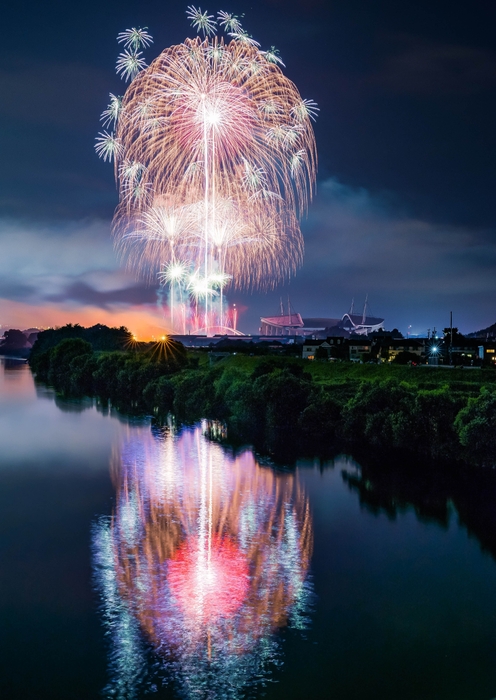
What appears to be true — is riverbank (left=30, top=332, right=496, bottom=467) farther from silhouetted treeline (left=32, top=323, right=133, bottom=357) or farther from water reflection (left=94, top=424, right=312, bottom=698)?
silhouetted treeline (left=32, top=323, right=133, bottom=357)

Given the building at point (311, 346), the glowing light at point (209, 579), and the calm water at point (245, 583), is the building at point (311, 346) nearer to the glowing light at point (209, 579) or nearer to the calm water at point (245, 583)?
the calm water at point (245, 583)

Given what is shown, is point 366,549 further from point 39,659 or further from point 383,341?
point 383,341

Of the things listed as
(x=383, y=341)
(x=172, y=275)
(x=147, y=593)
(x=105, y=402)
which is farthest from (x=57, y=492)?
(x=383, y=341)

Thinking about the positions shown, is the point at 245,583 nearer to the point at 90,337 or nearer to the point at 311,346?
the point at 311,346

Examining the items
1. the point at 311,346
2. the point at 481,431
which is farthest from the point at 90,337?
the point at 481,431

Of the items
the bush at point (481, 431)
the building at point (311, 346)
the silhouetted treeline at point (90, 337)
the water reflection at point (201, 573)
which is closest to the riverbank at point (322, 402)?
the bush at point (481, 431)

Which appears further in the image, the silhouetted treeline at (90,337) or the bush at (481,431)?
the silhouetted treeline at (90,337)

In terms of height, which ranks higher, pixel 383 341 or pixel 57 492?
pixel 383 341

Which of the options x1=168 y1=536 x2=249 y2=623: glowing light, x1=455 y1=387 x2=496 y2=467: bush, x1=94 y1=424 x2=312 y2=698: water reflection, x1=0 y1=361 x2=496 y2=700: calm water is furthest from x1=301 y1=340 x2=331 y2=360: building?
x1=168 y1=536 x2=249 y2=623: glowing light
